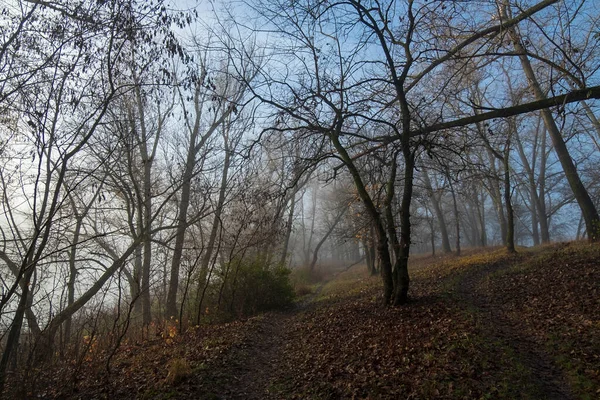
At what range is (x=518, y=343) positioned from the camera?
618 cm

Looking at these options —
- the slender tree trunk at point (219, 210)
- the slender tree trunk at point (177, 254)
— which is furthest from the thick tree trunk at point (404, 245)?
the slender tree trunk at point (177, 254)

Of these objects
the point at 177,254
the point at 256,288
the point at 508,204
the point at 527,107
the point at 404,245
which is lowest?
the point at 256,288

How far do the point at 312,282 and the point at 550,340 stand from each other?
2246cm

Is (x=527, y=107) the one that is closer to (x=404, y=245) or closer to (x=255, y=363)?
(x=404, y=245)

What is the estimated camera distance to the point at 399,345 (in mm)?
6523

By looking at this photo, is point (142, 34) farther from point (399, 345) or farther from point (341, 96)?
point (399, 345)

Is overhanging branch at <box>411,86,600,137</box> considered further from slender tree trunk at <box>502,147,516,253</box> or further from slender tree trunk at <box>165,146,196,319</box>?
slender tree trunk at <box>165,146,196,319</box>

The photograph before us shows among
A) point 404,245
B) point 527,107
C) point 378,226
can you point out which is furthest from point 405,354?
point 527,107

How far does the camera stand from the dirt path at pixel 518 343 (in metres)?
4.71

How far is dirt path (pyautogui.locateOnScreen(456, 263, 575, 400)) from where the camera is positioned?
4705 mm

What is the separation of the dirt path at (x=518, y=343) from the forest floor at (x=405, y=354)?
0.07 ft


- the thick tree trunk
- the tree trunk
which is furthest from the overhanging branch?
the tree trunk

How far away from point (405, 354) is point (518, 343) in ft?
6.19

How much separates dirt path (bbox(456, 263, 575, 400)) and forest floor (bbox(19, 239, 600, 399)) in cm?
2
